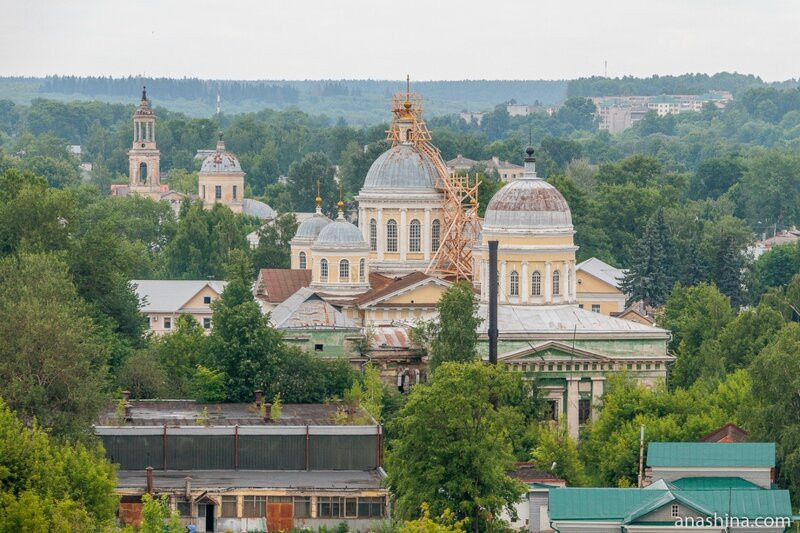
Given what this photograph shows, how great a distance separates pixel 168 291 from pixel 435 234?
27290 millimetres

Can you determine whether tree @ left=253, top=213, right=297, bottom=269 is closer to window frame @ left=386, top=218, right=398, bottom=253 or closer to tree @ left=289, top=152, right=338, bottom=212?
window frame @ left=386, top=218, right=398, bottom=253

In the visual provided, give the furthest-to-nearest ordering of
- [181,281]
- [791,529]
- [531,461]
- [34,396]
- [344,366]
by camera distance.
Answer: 1. [181,281]
2. [344,366]
3. [531,461]
4. [34,396]
5. [791,529]

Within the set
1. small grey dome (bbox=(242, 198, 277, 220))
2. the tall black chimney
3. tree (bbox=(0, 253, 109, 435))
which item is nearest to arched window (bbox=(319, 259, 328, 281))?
the tall black chimney

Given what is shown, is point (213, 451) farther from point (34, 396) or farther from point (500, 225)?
point (500, 225)

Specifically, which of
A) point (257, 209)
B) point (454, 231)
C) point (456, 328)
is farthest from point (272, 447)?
point (257, 209)

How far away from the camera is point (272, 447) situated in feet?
238

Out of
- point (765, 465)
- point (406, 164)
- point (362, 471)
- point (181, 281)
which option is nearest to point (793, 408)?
point (765, 465)

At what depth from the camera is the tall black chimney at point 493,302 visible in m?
80.2

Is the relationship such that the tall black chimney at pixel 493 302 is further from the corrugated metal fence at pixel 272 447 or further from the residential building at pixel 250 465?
the corrugated metal fence at pixel 272 447

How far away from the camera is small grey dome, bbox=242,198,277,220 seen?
172875 mm

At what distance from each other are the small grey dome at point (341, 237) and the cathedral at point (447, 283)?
3cm

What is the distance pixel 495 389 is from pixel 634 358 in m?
16.4

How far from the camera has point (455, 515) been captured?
61875 mm

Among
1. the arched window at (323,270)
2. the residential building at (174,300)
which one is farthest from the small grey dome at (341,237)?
the residential building at (174,300)
